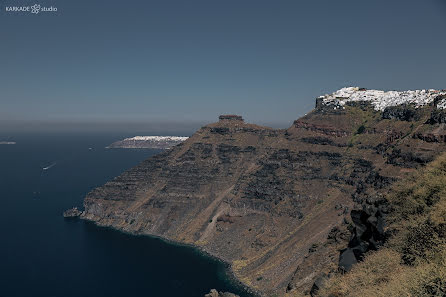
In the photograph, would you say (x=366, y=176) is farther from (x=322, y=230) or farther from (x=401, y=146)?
(x=322, y=230)

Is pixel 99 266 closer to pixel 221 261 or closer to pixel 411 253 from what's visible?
pixel 221 261

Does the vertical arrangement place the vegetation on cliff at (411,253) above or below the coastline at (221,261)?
above

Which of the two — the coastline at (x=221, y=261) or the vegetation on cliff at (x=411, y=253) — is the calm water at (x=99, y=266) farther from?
the vegetation on cliff at (x=411, y=253)

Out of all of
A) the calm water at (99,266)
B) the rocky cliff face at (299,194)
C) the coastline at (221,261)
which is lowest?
the calm water at (99,266)

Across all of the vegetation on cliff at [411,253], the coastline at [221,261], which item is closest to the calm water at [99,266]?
the coastline at [221,261]

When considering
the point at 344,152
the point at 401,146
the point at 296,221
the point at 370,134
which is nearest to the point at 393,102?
the point at 370,134

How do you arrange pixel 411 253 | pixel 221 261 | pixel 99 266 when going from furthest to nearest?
1. pixel 99 266
2. pixel 221 261
3. pixel 411 253

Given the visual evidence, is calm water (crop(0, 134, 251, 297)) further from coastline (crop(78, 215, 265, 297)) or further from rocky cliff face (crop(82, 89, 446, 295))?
rocky cliff face (crop(82, 89, 446, 295))

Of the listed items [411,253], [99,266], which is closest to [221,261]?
[99,266]

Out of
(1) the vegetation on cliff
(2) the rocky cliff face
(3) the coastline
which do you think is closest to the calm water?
(3) the coastline
